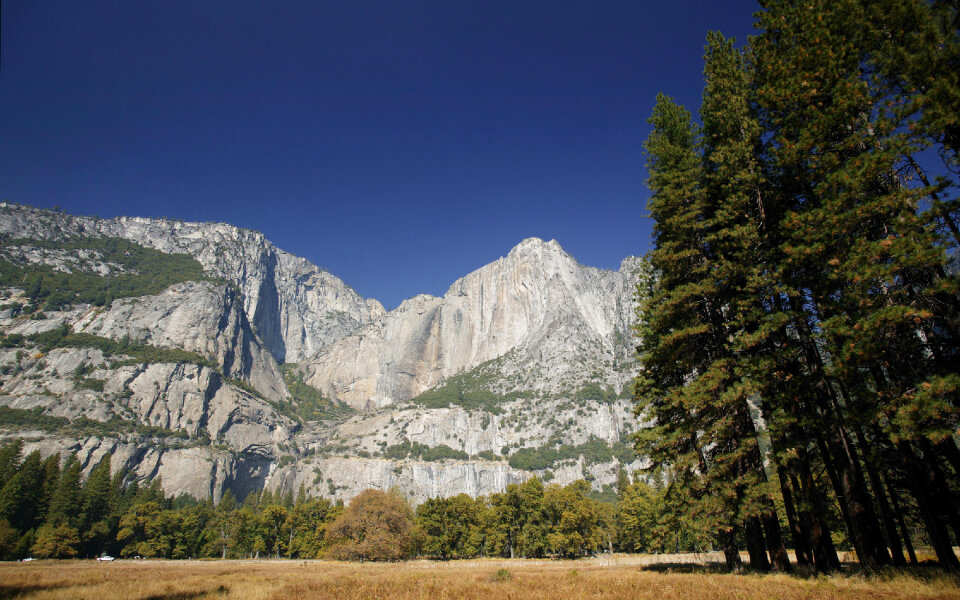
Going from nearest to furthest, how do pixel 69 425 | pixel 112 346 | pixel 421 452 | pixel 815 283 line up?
pixel 815 283 → pixel 69 425 → pixel 112 346 → pixel 421 452

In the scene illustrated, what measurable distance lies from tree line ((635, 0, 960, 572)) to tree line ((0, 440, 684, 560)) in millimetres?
42231

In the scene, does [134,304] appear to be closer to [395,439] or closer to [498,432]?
[395,439]

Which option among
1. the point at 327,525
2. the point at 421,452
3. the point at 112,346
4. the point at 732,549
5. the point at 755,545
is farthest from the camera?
the point at 421,452

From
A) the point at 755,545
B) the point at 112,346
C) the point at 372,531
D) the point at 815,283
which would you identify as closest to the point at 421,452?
the point at 372,531

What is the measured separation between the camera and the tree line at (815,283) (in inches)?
400

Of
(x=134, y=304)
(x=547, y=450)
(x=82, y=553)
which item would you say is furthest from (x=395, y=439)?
(x=134, y=304)

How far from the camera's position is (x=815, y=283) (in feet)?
40.1

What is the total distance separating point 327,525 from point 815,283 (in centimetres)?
8417

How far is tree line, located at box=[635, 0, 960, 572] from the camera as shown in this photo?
33.4 ft

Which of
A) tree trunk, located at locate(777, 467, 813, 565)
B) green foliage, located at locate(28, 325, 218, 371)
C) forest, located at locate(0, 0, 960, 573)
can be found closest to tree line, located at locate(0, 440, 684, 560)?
tree trunk, located at locate(777, 467, 813, 565)

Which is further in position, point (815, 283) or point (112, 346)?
point (112, 346)

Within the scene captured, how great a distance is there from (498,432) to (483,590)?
183m

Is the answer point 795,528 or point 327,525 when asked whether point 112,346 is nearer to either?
point 327,525

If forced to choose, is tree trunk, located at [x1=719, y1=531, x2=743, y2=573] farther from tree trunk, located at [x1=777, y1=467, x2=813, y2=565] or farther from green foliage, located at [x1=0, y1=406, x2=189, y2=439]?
green foliage, located at [x1=0, y1=406, x2=189, y2=439]
